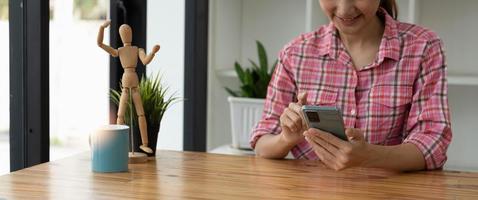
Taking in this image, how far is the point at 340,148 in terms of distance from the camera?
1813 mm

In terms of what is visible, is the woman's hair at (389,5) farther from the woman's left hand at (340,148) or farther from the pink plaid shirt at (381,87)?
the woman's left hand at (340,148)

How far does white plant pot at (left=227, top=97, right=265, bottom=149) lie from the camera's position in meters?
3.33

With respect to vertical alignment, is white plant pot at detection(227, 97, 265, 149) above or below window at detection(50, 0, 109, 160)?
below

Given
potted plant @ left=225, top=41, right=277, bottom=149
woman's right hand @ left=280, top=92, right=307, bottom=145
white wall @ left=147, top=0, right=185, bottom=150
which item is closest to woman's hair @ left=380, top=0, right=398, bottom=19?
woman's right hand @ left=280, top=92, right=307, bottom=145

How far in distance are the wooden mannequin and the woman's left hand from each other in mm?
437

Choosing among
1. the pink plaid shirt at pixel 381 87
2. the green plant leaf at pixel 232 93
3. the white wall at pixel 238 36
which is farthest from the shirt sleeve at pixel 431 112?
the white wall at pixel 238 36

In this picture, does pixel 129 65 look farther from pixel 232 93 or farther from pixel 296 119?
pixel 232 93

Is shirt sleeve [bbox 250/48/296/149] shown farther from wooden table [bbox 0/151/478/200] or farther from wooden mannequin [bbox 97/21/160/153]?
wooden mannequin [bbox 97/21/160/153]

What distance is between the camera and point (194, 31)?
348 cm

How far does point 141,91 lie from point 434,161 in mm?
807

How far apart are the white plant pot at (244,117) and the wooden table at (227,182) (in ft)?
4.36

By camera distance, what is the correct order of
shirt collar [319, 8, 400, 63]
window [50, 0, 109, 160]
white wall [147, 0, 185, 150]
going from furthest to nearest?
white wall [147, 0, 185, 150] → window [50, 0, 109, 160] → shirt collar [319, 8, 400, 63]

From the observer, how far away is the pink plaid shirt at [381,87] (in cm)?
201

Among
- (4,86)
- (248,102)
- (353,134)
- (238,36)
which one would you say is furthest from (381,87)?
(238,36)
